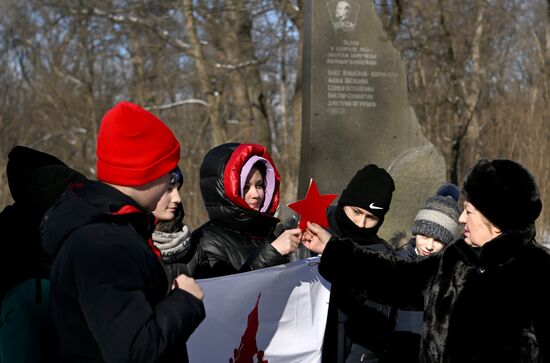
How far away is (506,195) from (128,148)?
5.29 feet

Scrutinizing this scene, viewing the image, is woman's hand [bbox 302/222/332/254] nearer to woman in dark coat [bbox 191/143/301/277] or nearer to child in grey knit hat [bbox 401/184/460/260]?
woman in dark coat [bbox 191/143/301/277]

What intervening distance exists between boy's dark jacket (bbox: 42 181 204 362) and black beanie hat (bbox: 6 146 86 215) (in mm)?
685

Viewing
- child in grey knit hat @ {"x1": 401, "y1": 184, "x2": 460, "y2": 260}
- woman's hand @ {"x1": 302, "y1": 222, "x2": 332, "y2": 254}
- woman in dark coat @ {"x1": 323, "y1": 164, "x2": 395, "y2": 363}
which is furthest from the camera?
child in grey knit hat @ {"x1": 401, "y1": 184, "x2": 460, "y2": 260}

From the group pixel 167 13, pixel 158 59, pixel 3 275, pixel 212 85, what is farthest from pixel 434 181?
pixel 158 59

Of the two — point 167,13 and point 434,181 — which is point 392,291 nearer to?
point 434,181

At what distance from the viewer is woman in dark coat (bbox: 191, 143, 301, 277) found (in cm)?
412

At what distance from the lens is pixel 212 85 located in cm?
1728

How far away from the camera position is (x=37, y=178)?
3.29m

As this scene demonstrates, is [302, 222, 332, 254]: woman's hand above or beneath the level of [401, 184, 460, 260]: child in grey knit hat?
above

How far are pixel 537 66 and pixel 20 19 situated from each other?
17.2 m

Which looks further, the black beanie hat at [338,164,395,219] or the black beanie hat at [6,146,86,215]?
the black beanie hat at [338,164,395,219]

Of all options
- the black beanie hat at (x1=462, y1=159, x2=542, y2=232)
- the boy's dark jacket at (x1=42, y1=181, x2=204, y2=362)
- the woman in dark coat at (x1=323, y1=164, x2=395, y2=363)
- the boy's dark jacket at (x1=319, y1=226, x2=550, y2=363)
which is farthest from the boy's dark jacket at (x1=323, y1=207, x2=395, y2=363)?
the boy's dark jacket at (x1=42, y1=181, x2=204, y2=362)

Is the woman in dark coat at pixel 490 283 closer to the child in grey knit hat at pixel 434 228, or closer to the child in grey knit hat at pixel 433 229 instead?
the child in grey knit hat at pixel 434 228

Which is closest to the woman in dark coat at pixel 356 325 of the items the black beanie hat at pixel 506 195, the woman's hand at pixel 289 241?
the woman's hand at pixel 289 241
